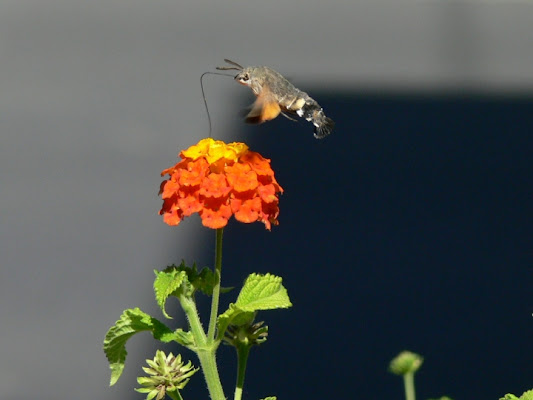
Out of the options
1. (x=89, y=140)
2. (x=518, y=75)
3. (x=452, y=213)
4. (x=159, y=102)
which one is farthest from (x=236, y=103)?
(x=518, y=75)

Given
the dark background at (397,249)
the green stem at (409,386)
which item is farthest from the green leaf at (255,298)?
the dark background at (397,249)

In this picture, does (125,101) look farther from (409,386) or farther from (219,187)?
(409,386)

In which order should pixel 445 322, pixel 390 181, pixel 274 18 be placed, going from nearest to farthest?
pixel 445 322 < pixel 390 181 < pixel 274 18

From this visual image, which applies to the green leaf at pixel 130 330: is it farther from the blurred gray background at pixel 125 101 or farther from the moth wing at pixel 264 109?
the blurred gray background at pixel 125 101

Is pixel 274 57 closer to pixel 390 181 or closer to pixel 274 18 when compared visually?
pixel 274 18

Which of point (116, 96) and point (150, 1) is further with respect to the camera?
point (150, 1)

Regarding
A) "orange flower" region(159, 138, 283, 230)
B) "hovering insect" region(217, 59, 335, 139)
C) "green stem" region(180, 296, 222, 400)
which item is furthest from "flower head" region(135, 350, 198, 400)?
"hovering insect" region(217, 59, 335, 139)
